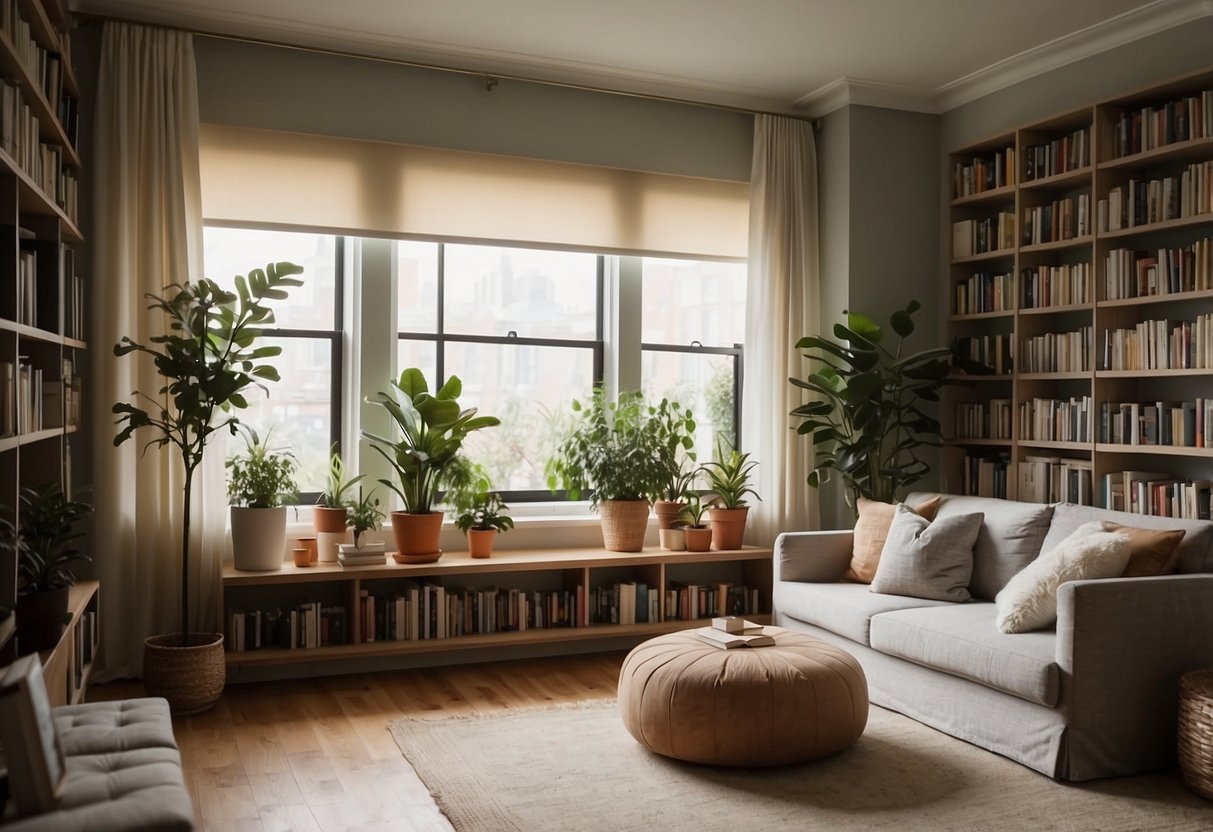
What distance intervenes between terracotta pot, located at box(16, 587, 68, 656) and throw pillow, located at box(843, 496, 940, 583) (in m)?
3.34

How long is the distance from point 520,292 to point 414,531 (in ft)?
5.06

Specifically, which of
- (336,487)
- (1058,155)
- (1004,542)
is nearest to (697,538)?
(1004,542)

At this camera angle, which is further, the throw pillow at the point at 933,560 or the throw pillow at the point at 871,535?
the throw pillow at the point at 871,535

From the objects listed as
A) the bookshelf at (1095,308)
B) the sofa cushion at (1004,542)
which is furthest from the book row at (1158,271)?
the sofa cushion at (1004,542)

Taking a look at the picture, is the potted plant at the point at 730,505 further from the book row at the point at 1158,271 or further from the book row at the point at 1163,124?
the book row at the point at 1163,124

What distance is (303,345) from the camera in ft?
17.2

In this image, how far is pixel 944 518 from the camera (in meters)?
4.55

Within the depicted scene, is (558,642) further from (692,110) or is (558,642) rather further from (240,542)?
(692,110)

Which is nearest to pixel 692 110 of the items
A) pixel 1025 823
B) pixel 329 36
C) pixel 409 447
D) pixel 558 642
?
pixel 329 36

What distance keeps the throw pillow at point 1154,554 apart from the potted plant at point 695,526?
7.40 feet

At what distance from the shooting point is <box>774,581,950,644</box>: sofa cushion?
14.3 ft

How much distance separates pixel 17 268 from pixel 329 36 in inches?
94.0

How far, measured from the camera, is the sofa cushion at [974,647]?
3.43m

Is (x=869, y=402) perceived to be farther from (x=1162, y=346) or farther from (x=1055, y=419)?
(x=1162, y=346)
